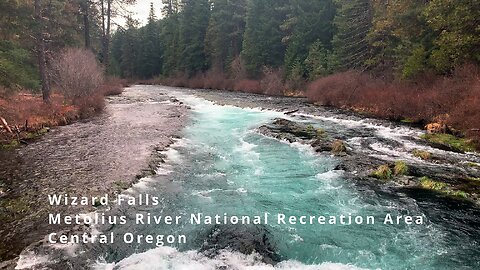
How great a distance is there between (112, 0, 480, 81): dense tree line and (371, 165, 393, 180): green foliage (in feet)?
34.0

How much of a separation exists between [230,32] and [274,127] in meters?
39.7

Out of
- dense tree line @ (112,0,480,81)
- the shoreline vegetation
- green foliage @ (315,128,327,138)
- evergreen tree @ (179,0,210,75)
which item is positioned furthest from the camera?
evergreen tree @ (179,0,210,75)

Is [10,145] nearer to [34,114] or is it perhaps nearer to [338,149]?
[34,114]

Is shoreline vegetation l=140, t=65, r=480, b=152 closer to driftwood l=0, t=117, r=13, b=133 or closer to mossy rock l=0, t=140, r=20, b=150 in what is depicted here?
mossy rock l=0, t=140, r=20, b=150

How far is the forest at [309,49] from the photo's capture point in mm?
18109

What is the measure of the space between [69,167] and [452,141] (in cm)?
1465

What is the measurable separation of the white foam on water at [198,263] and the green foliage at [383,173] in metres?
5.04

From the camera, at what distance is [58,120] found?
61.5ft

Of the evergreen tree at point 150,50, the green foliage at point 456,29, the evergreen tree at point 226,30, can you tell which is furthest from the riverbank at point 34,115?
the evergreen tree at point 150,50

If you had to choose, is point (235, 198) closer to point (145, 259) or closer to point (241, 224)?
point (241, 224)

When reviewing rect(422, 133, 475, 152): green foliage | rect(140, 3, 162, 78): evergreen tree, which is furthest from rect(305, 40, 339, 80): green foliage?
rect(140, 3, 162, 78): evergreen tree

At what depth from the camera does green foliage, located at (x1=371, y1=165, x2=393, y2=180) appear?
35.3ft

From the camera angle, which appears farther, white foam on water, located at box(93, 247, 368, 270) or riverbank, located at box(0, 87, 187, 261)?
riverbank, located at box(0, 87, 187, 261)

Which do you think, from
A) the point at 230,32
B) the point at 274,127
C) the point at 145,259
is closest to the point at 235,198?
the point at 145,259
